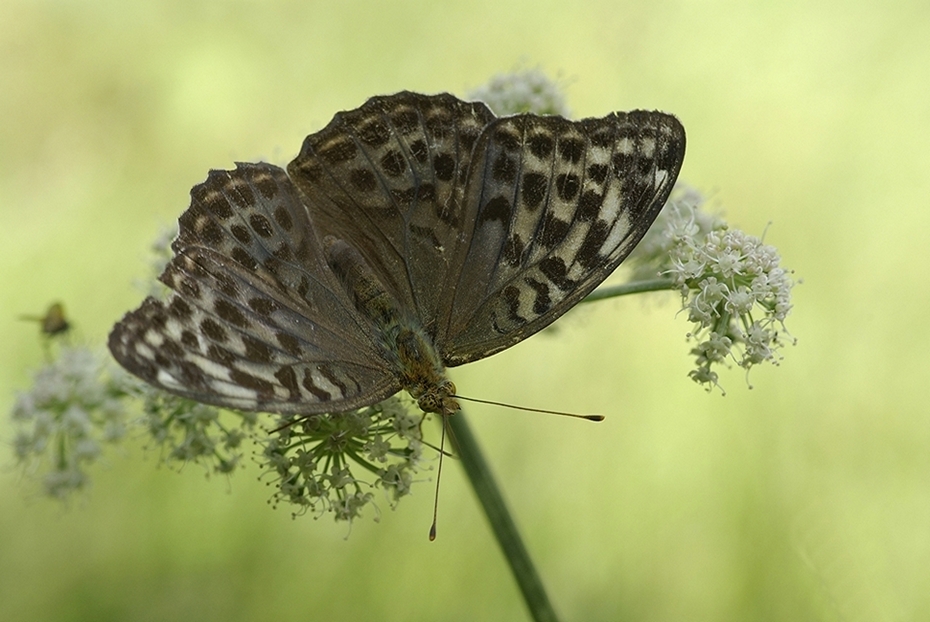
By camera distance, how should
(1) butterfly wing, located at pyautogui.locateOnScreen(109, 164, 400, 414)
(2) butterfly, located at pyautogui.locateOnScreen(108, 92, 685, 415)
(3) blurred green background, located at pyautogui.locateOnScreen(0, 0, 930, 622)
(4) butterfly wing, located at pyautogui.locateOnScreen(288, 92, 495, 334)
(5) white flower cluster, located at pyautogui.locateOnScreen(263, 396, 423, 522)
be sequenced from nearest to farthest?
(1) butterfly wing, located at pyautogui.locateOnScreen(109, 164, 400, 414), (2) butterfly, located at pyautogui.locateOnScreen(108, 92, 685, 415), (5) white flower cluster, located at pyautogui.locateOnScreen(263, 396, 423, 522), (4) butterfly wing, located at pyautogui.locateOnScreen(288, 92, 495, 334), (3) blurred green background, located at pyautogui.locateOnScreen(0, 0, 930, 622)

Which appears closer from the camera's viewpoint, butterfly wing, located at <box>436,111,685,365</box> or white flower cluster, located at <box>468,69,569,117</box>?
butterfly wing, located at <box>436,111,685,365</box>

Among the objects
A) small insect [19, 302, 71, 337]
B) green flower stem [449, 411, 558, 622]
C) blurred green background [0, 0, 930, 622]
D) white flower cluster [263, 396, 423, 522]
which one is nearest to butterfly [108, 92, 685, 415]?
white flower cluster [263, 396, 423, 522]

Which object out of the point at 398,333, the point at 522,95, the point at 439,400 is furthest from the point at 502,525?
the point at 522,95

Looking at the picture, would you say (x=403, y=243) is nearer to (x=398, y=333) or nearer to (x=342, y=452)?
(x=398, y=333)

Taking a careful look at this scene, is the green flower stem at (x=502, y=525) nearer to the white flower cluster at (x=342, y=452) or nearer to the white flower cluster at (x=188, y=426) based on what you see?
the white flower cluster at (x=342, y=452)

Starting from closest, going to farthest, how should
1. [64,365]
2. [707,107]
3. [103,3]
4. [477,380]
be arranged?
[64,365], [477,380], [707,107], [103,3]

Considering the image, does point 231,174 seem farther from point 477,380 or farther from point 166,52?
point 166,52

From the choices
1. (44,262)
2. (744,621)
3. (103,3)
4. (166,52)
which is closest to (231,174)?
(744,621)

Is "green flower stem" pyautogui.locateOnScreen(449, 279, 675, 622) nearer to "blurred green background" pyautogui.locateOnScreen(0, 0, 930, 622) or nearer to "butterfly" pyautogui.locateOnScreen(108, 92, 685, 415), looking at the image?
"butterfly" pyautogui.locateOnScreen(108, 92, 685, 415)
